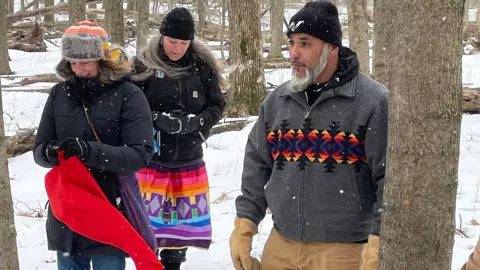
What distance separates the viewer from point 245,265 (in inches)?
118

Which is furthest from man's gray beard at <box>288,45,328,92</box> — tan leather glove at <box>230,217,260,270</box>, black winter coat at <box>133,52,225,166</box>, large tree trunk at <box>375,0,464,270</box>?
black winter coat at <box>133,52,225,166</box>

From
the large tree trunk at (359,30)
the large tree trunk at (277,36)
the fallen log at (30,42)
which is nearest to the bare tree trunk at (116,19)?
the large tree trunk at (359,30)

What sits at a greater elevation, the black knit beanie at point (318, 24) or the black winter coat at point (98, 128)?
the black knit beanie at point (318, 24)

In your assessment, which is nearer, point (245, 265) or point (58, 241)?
point (245, 265)

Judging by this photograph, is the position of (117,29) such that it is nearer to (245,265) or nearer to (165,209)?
(165,209)

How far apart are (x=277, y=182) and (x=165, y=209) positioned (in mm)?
1865

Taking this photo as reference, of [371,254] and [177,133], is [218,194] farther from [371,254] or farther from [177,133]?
[371,254]

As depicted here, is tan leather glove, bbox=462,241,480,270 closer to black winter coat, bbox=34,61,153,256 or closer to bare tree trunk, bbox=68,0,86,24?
black winter coat, bbox=34,61,153,256

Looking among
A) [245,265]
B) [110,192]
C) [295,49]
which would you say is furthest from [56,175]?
[295,49]

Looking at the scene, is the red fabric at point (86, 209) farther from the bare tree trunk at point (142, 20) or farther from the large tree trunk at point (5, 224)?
the bare tree trunk at point (142, 20)

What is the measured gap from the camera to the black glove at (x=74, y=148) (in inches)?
126

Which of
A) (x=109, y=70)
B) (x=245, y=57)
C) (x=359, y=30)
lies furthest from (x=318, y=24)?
(x=359, y=30)

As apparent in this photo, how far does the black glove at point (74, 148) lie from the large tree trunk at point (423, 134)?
1.68 metres

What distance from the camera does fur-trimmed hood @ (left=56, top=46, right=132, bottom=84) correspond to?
3443mm
